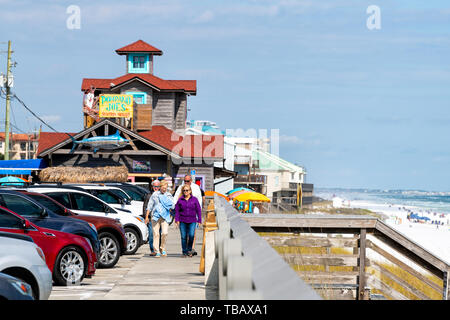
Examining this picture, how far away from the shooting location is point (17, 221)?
1160cm

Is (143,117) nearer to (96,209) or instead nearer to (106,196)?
(106,196)

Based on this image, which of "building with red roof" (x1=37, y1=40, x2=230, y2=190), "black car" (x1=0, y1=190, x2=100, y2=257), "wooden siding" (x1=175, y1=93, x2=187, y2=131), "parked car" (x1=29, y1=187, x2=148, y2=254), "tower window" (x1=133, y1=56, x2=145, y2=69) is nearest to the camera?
"black car" (x1=0, y1=190, x2=100, y2=257)

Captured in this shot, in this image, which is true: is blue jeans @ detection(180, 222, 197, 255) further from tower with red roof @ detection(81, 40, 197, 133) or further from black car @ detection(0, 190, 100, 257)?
tower with red roof @ detection(81, 40, 197, 133)

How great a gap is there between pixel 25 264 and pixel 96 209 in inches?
343

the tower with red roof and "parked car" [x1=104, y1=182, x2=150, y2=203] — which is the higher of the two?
the tower with red roof

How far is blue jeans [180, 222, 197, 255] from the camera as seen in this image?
1686 centimetres

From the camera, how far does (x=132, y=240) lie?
18812 mm

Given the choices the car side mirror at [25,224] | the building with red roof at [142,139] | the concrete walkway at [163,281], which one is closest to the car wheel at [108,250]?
the concrete walkway at [163,281]

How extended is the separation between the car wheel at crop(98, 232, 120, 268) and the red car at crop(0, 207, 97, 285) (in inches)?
111

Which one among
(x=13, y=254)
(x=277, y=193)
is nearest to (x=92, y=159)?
(x=13, y=254)

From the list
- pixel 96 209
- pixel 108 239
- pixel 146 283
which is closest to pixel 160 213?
pixel 96 209

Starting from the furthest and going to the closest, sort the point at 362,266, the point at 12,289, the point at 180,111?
the point at 180,111 < the point at 362,266 < the point at 12,289

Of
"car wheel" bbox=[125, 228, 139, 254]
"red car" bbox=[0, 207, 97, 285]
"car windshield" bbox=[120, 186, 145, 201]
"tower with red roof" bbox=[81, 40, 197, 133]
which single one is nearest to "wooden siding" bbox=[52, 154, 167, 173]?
"tower with red roof" bbox=[81, 40, 197, 133]
